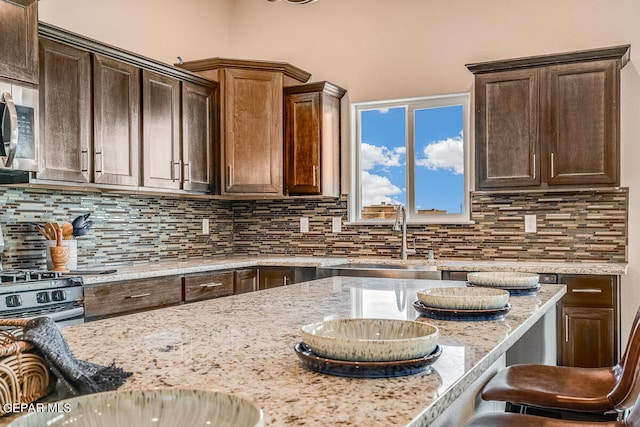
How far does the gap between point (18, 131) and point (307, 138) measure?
2.13 m

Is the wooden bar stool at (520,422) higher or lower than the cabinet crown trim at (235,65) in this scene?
lower

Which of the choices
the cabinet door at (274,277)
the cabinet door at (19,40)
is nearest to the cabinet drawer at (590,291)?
the cabinet door at (274,277)

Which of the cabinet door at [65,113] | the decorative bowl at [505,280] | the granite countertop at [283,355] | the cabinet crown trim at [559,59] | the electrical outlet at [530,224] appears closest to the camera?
Result: the granite countertop at [283,355]

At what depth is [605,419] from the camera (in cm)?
184

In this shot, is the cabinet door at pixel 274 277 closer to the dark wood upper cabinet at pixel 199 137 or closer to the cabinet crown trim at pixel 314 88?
the dark wood upper cabinet at pixel 199 137

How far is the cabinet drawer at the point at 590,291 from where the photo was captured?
335 cm

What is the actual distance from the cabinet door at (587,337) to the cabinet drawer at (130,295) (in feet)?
7.55

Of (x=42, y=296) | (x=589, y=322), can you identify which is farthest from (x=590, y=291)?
(x=42, y=296)

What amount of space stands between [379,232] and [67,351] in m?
3.82

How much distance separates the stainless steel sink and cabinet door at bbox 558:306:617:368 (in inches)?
31.2

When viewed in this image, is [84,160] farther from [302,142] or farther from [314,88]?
[314,88]

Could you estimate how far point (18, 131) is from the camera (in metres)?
2.85

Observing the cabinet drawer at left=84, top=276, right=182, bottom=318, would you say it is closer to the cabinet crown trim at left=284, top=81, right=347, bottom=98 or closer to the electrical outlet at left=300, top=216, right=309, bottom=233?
the electrical outlet at left=300, top=216, right=309, bottom=233

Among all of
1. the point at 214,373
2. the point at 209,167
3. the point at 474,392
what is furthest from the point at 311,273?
the point at 214,373
